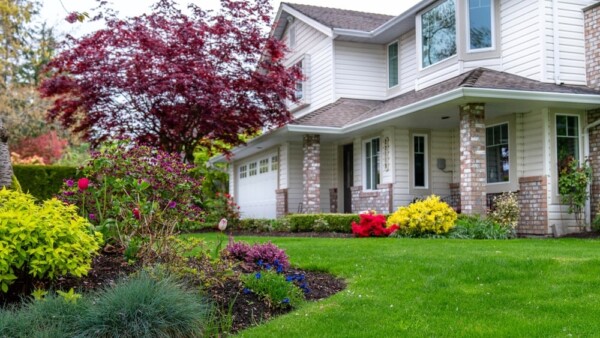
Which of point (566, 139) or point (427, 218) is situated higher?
point (566, 139)

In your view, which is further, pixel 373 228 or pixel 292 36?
pixel 292 36

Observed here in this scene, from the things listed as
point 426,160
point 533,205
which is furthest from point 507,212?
point 426,160

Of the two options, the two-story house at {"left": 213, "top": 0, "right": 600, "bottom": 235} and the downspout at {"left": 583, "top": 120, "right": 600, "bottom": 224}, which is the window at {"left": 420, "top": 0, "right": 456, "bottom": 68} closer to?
the two-story house at {"left": 213, "top": 0, "right": 600, "bottom": 235}

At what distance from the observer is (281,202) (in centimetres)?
1866

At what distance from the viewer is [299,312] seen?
5.28 metres

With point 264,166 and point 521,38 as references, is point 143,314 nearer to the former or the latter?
point 521,38

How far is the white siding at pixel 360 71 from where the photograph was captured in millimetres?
18141

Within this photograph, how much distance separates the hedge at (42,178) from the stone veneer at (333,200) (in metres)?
7.40

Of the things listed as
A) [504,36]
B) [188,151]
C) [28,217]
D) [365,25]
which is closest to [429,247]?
[28,217]

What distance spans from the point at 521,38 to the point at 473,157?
3029 millimetres

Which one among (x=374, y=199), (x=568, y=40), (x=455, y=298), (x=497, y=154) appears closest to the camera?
(x=455, y=298)

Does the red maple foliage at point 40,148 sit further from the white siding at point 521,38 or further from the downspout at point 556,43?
the downspout at point 556,43

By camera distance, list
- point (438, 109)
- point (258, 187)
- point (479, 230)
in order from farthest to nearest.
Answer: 1. point (258, 187)
2. point (438, 109)
3. point (479, 230)

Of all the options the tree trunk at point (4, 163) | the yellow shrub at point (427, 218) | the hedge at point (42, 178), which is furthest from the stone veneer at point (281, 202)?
the tree trunk at point (4, 163)
